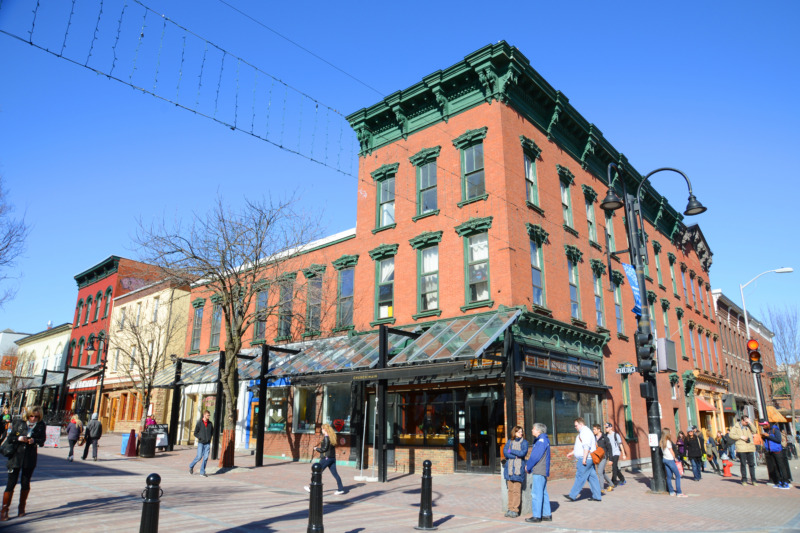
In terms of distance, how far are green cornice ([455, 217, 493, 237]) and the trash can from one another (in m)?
14.5

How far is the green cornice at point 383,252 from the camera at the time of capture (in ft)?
69.5

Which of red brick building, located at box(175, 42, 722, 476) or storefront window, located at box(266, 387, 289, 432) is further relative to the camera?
storefront window, located at box(266, 387, 289, 432)

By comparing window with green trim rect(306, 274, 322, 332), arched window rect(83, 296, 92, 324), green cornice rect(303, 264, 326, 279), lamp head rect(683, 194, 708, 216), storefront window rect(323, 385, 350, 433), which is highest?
arched window rect(83, 296, 92, 324)

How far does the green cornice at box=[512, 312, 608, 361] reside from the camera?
56.5 ft

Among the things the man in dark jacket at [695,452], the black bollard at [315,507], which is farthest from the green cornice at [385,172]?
the black bollard at [315,507]

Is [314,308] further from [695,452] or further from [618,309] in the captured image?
[695,452]

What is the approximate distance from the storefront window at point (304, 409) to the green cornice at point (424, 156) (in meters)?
10.3

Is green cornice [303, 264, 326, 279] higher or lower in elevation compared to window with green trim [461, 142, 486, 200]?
lower

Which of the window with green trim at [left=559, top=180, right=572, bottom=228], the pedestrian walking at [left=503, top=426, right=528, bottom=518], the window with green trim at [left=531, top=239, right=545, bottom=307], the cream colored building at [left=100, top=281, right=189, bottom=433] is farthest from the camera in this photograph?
the cream colored building at [left=100, top=281, right=189, bottom=433]

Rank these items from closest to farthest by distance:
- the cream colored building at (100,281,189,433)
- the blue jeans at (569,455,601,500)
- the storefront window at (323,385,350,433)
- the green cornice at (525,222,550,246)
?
the blue jeans at (569,455,601,500) < the green cornice at (525,222,550,246) < the storefront window at (323,385,350,433) < the cream colored building at (100,281,189,433)

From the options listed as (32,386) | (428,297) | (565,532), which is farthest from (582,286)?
(32,386)

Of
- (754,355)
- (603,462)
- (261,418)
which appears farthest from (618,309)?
(261,418)

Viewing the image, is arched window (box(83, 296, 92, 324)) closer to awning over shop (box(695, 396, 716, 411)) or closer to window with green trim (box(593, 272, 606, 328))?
window with green trim (box(593, 272, 606, 328))

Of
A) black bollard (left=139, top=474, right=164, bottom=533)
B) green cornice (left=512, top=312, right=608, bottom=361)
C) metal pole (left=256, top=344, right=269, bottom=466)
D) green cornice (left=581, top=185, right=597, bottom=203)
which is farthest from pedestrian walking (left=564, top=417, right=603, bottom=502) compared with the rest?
green cornice (left=581, top=185, right=597, bottom=203)
